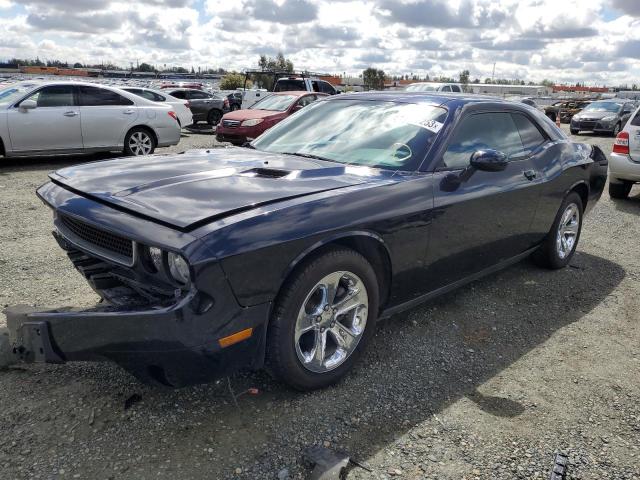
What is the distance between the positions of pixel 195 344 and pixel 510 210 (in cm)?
270

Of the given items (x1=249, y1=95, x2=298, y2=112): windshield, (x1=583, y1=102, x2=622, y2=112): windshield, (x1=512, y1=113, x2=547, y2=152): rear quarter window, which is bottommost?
(x1=583, y1=102, x2=622, y2=112): windshield

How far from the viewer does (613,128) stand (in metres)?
21.7

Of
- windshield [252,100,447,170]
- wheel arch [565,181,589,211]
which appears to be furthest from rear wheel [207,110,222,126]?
wheel arch [565,181,589,211]

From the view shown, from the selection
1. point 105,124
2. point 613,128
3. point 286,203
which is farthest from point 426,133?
point 613,128

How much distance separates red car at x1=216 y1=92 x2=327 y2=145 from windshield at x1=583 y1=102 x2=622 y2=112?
14.3 m

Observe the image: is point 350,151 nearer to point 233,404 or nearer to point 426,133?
point 426,133

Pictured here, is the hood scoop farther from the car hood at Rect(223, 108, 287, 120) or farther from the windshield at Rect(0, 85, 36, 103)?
the car hood at Rect(223, 108, 287, 120)

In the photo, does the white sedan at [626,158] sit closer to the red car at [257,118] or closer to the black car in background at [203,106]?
the red car at [257,118]

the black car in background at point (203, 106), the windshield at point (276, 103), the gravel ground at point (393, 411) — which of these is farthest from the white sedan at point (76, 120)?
the black car in background at point (203, 106)

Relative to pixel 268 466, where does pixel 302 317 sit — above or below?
above

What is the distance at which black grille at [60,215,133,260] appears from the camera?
2635 mm

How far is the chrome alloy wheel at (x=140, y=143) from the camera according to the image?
34.9 feet

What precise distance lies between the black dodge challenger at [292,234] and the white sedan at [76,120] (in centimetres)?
683

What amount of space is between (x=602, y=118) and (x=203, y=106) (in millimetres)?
15566
